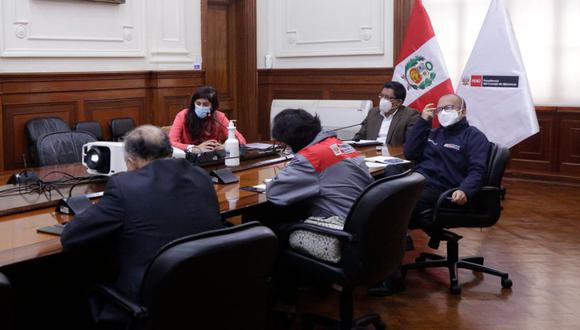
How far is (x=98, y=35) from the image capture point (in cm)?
686

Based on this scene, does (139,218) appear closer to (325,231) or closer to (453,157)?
(325,231)

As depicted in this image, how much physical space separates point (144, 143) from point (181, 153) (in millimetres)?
1297

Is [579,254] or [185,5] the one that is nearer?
[579,254]

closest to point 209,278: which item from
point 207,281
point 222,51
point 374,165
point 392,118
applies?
point 207,281

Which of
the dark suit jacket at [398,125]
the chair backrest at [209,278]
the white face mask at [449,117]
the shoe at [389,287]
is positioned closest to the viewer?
the chair backrest at [209,278]

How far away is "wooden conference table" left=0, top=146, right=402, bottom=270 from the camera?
2.29 metres

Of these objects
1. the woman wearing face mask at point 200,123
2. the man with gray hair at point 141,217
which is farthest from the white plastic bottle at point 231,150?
the man with gray hair at point 141,217

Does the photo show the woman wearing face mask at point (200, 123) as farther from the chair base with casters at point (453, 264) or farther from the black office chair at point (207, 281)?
the black office chair at point (207, 281)

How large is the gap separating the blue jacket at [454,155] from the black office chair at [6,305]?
291 centimetres

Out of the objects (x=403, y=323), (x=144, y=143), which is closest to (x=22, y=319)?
(x=144, y=143)

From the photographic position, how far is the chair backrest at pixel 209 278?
195 cm

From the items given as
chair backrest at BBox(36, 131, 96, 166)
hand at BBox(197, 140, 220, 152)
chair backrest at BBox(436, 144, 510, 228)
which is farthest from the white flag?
chair backrest at BBox(36, 131, 96, 166)

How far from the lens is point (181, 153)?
147 inches

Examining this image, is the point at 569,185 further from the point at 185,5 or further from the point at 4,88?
the point at 4,88
